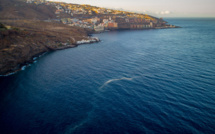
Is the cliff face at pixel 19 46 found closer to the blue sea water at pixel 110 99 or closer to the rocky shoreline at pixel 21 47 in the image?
the rocky shoreline at pixel 21 47

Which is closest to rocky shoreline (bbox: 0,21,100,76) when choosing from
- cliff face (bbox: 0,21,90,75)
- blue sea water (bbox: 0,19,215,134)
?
cliff face (bbox: 0,21,90,75)

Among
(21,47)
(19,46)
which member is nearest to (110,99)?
(21,47)

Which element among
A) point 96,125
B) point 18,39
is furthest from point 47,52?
point 96,125

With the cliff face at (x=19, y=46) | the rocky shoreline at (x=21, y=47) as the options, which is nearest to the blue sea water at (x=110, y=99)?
the rocky shoreline at (x=21, y=47)

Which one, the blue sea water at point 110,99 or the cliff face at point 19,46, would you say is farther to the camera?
the cliff face at point 19,46

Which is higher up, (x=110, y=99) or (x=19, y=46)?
(x=19, y=46)

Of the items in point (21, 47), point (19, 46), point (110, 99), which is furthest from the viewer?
point (21, 47)

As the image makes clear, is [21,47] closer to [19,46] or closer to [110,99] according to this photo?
[19,46]

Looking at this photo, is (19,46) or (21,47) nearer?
(19,46)

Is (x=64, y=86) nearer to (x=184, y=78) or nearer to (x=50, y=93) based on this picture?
(x=50, y=93)
